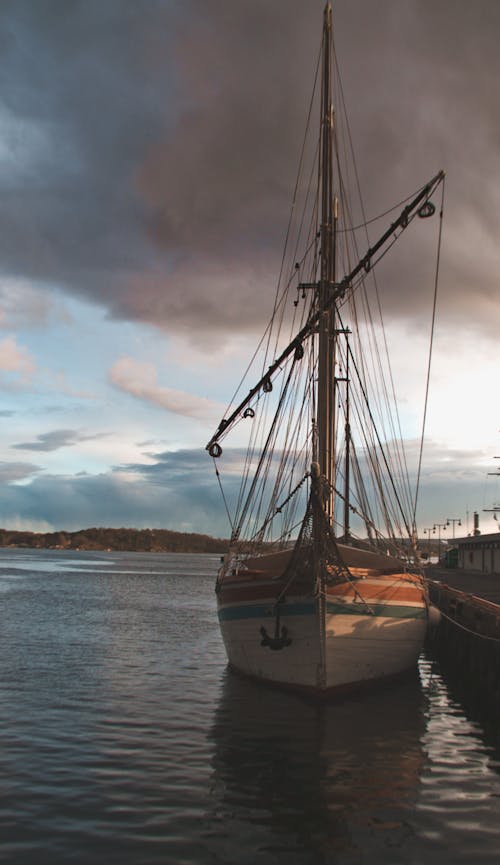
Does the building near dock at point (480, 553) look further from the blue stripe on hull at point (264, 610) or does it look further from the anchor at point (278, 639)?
the anchor at point (278, 639)

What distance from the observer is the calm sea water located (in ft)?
31.2

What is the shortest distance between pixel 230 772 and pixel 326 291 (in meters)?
16.5

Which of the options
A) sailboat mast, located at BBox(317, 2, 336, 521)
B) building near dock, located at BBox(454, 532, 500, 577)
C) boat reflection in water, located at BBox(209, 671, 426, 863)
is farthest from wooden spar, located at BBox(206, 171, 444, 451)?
building near dock, located at BBox(454, 532, 500, 577)

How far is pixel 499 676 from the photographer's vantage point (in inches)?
747

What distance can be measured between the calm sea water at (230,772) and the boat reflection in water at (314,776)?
4 centimetres

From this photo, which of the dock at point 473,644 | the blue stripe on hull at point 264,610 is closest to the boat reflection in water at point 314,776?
the blue stripe on hull at point 264,610

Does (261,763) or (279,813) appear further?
(261,763)

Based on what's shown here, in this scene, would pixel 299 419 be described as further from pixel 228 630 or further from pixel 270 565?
pixel 228 630

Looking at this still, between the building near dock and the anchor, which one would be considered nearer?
the anchor

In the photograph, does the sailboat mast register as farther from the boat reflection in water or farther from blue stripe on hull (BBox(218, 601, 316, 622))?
the boat reflection in water

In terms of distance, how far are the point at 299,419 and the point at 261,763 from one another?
16.2m

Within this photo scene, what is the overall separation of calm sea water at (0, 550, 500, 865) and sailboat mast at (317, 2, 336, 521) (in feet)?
21.7

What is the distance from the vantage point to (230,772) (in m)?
A: 12.7

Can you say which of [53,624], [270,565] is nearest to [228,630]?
[270,565]
